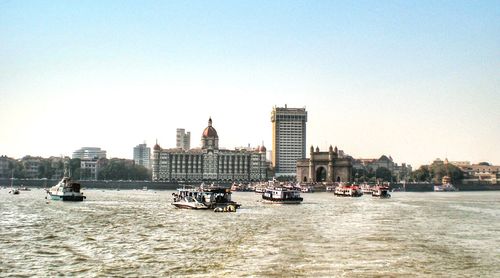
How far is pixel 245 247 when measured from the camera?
4109 centimetres

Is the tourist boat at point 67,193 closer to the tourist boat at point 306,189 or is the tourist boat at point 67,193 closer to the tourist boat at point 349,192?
the tourist boat at point 349,192

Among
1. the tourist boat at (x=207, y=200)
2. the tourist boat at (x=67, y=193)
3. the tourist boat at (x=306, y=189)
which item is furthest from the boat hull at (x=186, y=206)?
the tourist boat at (x=306, y=189)

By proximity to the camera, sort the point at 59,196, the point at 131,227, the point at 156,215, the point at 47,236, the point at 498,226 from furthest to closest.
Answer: the point at 59,196, the point at 156,215, the point at 498,226, the point at 131,227, the point at 47,236

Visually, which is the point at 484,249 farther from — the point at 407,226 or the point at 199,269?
the point at 199,269

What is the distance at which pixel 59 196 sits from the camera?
102500 millimetres

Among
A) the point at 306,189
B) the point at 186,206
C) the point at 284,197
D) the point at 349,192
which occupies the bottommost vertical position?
the point at 186,206

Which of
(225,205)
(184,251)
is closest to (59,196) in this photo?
(225,205)

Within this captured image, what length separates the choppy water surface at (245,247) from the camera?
1300 inches

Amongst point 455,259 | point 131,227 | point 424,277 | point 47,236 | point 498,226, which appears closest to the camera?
point 424,277

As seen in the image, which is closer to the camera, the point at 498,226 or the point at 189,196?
the point at 498,226

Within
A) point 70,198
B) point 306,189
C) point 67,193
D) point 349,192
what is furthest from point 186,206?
point 306,189

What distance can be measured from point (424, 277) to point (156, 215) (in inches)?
1663

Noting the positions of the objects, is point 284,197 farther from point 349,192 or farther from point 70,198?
point 349,192

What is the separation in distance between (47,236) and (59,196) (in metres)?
58.0
